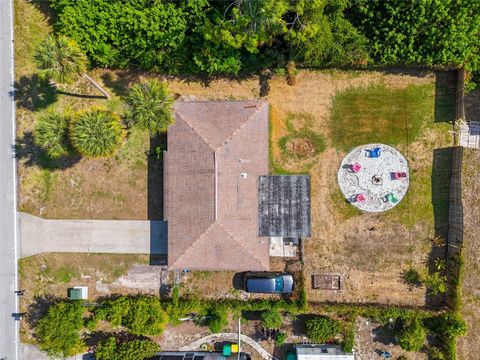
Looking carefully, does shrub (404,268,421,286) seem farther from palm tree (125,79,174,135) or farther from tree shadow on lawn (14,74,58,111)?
tree shadow on lawn (14,74,58,111)

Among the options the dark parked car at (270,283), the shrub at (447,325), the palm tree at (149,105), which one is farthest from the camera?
the dark parked car at (270,283)

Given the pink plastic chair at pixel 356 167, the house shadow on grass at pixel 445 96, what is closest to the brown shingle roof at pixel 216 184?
the pink plastic chair at pixel 356 167

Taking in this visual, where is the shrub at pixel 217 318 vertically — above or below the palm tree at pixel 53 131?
below

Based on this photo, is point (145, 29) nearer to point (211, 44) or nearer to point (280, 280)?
point (211, 44)

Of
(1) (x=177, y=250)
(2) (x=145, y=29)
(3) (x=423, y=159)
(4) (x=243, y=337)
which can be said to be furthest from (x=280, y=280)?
(2) (x=145, y=29)

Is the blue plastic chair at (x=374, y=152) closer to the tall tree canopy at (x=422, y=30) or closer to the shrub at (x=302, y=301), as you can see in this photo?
the tall tree canopy at (x=422, y=30)

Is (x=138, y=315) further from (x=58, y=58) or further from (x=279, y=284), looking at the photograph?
(x=58, y=58)

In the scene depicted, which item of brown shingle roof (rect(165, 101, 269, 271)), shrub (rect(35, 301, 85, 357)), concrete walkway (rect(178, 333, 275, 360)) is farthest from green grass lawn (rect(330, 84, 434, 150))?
shrub (rect(35, 301, 85, 357))
